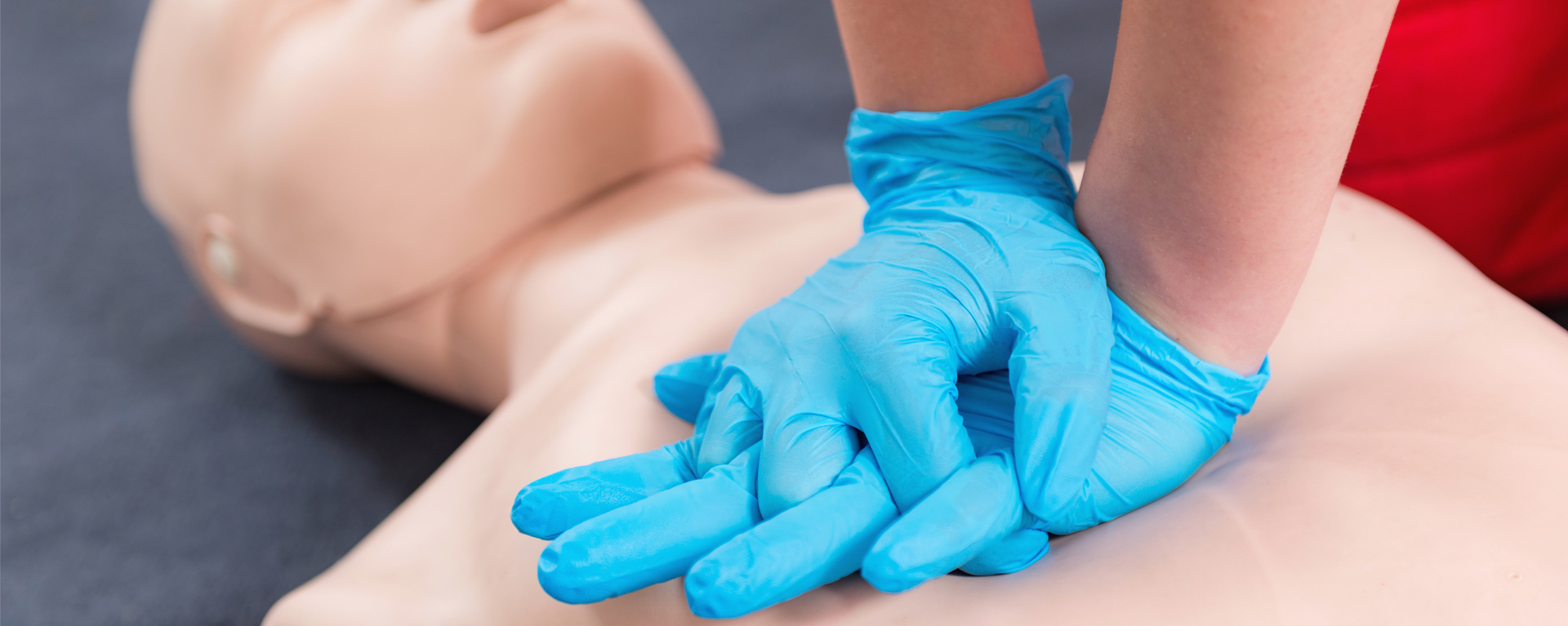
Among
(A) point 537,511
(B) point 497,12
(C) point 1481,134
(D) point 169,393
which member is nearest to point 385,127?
(B) point 497,12

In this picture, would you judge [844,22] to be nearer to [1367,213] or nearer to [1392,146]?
[1367,213]

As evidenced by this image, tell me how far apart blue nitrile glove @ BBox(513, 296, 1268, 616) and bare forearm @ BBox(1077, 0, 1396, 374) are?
0.04 meters

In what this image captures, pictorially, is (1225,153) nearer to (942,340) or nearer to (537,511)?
(942,340)

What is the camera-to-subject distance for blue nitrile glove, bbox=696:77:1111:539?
0.66 meters

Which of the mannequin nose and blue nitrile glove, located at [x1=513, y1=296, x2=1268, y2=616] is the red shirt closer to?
blue nitrile glove, located at [x1=513, y1=296, x2=1268, y2=616]

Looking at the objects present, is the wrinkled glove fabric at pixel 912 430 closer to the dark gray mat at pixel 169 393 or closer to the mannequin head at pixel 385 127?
the mannequin head at pixel 385 127

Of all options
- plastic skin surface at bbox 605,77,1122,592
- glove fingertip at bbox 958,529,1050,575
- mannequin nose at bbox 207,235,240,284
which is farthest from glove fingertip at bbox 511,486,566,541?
mannequin nose at bbox 207,235,240,284

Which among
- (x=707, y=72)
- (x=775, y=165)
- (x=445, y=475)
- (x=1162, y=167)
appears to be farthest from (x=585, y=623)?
(x=707, y=72)

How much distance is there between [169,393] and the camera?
1572 mm

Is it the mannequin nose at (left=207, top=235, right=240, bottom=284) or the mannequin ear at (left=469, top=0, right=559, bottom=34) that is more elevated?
the mannequin ear at (left=469, top=0, right=559, bottom=34)

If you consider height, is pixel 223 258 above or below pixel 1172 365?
below

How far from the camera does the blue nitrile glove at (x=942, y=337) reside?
0.66m

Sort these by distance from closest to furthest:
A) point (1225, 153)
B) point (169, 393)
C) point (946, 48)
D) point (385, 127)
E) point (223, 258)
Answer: point (1225, 153), point (946, 48), point (385, 127), point (223, 258), point (169, 393)

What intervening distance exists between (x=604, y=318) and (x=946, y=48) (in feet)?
1.50
